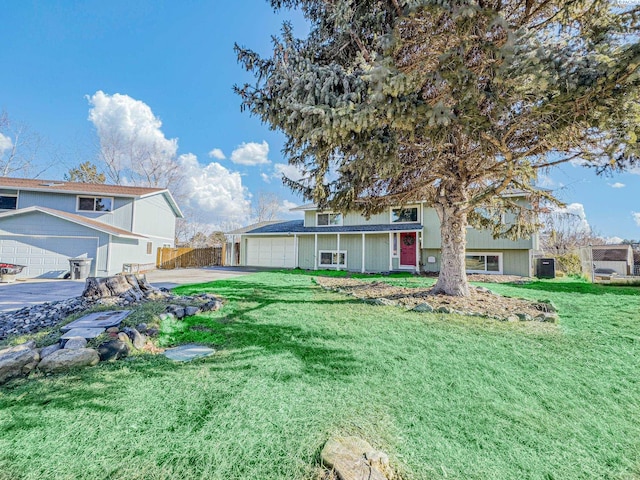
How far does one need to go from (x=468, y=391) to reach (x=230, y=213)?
34.4m

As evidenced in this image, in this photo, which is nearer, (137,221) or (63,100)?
(63,100)

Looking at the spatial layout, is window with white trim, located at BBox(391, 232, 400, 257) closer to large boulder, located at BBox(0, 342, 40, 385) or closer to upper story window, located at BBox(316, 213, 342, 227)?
upper story window, located at BBox(316, 213, 342, 227)

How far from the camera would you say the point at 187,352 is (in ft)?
11.7

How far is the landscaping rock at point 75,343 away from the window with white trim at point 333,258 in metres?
14.1

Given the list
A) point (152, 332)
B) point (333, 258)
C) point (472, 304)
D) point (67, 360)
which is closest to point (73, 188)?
point (333, 258)

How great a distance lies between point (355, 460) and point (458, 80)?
4.38 m

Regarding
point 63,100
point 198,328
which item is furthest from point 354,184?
point 63,100

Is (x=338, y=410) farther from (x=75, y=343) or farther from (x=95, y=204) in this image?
(x=95, y=204)

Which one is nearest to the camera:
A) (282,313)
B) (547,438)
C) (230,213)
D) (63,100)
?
(547,438)

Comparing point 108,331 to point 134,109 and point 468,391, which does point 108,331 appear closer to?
point 468,391

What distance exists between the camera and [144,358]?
10.8 feet

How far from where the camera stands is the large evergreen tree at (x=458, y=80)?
343cm

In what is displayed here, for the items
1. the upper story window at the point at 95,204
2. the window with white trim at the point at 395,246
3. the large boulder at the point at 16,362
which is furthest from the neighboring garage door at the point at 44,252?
the window with white trim at the point at 395,246

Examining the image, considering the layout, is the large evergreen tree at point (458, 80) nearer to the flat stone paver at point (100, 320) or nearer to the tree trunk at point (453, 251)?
the tree trunk at point (453, 251)
